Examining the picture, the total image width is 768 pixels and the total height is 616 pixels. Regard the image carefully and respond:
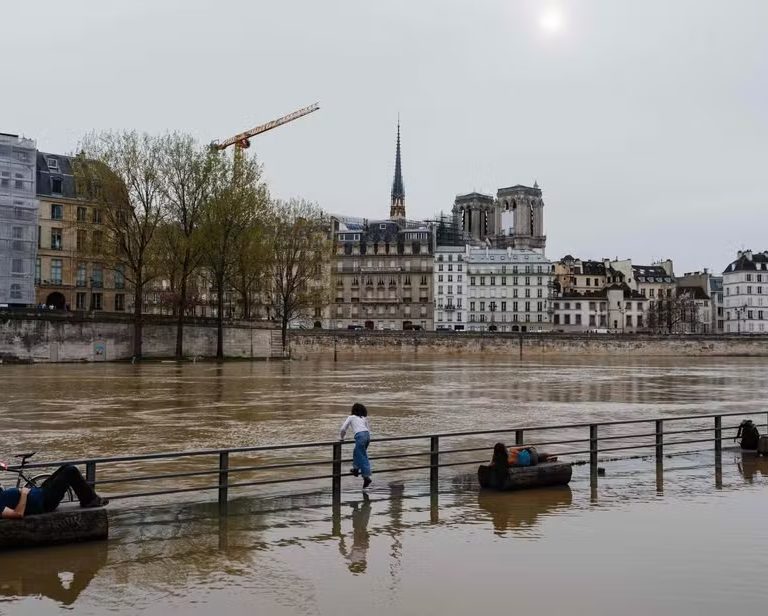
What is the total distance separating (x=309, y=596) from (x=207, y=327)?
78.8 metres

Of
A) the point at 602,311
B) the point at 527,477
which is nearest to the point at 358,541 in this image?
the point at 527,477

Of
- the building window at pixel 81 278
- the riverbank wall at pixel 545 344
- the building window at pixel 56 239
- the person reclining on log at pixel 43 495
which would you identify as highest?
the building window at pixel 56 239

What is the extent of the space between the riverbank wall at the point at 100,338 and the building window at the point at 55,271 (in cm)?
2413

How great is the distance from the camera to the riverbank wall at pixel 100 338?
72062 mm

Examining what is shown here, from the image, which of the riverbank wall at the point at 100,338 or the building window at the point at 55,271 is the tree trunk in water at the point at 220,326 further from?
the building window at the point at 55,271

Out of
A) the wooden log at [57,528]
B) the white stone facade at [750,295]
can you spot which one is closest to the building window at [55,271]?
the wooden log at [57,528]

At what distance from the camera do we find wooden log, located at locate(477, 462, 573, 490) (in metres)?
16.2

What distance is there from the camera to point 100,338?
77.4 m

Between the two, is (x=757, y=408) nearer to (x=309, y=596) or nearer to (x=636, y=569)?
(x=636, y=569)

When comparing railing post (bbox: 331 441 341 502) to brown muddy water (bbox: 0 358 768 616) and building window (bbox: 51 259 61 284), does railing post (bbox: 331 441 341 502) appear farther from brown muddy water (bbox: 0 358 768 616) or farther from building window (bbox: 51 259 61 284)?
building window (bbox: 51 259 61 284)

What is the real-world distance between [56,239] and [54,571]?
317ft

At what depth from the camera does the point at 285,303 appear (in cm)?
9506

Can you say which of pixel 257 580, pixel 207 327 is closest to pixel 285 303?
pixel 207 327

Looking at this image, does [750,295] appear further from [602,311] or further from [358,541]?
[358,541]
